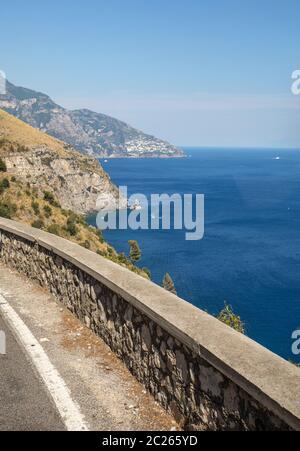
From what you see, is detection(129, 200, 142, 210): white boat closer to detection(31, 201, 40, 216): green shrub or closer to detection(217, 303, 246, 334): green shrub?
detection(31, 201, 40, 216): green shrub

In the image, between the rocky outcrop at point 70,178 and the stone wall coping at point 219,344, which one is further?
the rocky outcrop at point 70,178

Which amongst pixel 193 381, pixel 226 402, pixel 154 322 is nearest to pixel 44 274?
pixel 154 322

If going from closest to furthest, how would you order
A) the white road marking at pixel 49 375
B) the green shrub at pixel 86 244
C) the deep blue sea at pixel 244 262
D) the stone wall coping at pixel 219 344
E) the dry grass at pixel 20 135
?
the stone wall coping at pixel 219 344
the white road marking at pixel 49 375
the green shrub at pixel 86 244
the deep blue sea at pixel 244 262
the dry grass at pixel 20 135

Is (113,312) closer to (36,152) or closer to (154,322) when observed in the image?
(154,322)

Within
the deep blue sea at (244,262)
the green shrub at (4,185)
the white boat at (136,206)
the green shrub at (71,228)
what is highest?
the green shrub at (4,185)

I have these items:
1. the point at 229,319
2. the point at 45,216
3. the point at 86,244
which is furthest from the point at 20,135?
the point at 229,319

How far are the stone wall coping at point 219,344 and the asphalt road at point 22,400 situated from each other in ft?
4.20

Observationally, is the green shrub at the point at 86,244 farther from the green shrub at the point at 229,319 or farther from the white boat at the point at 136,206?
the white boat at the point at 136,206

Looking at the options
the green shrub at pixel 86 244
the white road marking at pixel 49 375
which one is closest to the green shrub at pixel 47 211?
the green shrub at pixel 86 244

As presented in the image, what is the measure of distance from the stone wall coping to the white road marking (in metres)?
1.11

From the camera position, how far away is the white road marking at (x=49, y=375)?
4289 millimetres

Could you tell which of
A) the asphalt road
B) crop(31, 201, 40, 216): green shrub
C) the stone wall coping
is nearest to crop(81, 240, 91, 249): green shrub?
crop(31, 201, 40, 216): green shrub

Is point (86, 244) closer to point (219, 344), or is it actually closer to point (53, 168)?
point (219, 344)

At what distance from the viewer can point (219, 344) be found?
12.6 feet
